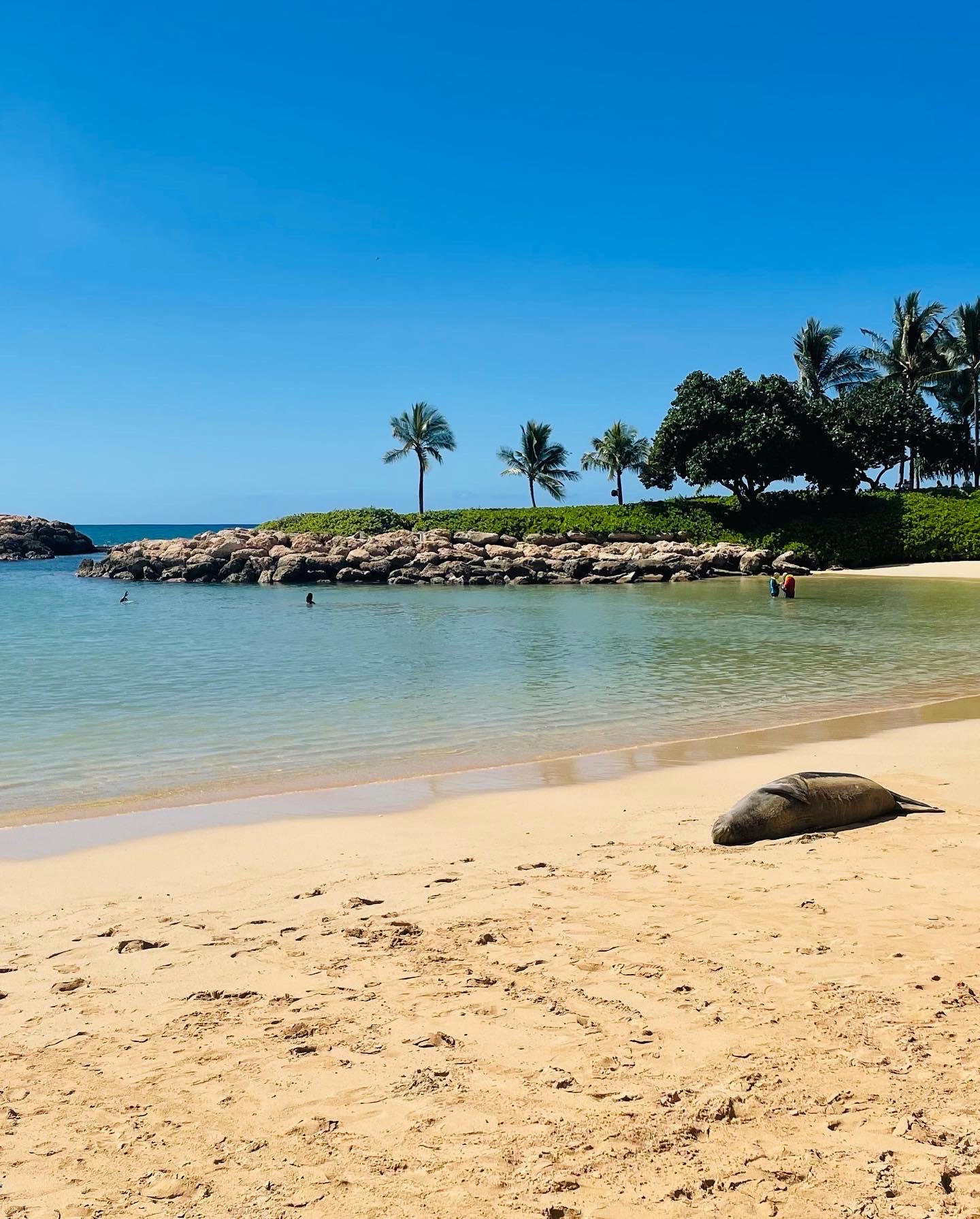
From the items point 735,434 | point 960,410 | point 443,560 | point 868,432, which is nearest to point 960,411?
point 960,410

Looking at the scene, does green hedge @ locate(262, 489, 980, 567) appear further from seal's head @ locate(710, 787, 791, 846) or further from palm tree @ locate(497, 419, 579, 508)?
seal's head @ locate(710, 787, 791, 846)

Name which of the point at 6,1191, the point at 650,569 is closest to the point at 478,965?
the point at 6,1191

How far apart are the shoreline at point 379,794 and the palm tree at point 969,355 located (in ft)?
174

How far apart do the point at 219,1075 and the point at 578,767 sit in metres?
7.27

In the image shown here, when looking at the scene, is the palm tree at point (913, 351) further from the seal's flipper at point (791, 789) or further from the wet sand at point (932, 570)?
the seal's flipper at point (791, 789)

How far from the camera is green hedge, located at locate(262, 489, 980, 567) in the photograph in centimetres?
5031

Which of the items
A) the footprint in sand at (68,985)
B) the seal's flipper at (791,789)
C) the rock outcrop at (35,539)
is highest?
the rock outcrop at (35,539)

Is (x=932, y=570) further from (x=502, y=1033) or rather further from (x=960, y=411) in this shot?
(x=502, y=1033)

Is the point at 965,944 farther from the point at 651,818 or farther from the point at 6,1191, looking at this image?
the point at 6,1191

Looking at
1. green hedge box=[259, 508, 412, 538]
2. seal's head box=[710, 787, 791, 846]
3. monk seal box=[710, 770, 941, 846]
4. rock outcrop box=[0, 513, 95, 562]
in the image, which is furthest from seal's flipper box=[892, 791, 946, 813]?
rock outcrop box=[0, 513, 95, 562]

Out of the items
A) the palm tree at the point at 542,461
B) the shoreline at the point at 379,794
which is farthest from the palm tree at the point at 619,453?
the shoreline at the point at 379,794

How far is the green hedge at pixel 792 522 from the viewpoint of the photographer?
1981 inches

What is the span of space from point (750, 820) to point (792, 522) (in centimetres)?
4981

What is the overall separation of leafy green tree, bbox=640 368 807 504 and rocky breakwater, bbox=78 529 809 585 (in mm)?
4516
